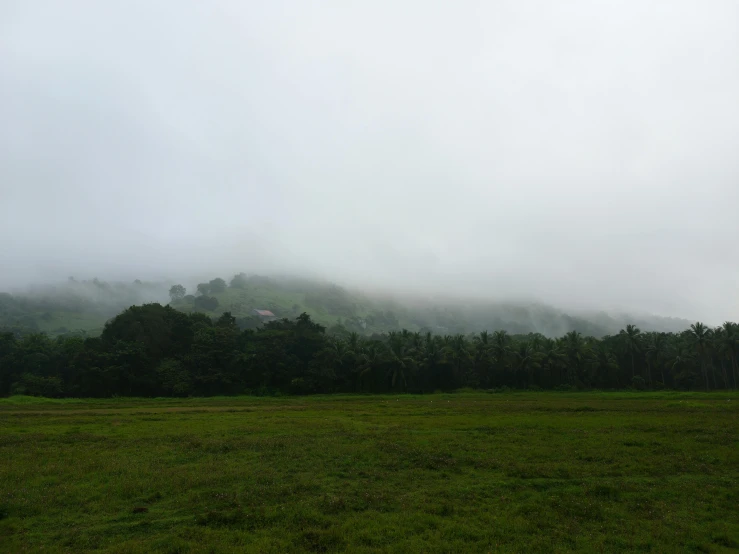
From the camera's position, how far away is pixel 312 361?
75812mm

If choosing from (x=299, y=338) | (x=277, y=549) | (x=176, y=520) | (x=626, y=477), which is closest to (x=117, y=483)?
(x=176, y=520)

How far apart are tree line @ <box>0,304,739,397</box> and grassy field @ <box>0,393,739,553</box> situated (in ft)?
155

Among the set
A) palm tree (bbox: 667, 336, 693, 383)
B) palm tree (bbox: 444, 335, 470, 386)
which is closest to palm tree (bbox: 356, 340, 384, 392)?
palm tree (bbox: 444, 335, 470, 386)

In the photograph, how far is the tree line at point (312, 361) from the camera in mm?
68438

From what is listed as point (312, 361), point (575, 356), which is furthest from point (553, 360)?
point (312, 361)

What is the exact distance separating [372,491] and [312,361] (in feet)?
208

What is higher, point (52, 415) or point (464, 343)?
point (464, 343)

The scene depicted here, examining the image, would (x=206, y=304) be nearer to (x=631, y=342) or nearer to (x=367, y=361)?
(x=367, y=361)

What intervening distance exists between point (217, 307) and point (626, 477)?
631 ft

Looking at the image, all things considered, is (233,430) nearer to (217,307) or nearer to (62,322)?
(217,307)

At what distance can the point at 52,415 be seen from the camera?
36.8m

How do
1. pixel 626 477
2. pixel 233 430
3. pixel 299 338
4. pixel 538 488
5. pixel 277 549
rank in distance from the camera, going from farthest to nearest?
pixel 299 338
pixel 233 430
pixel 626 477
pixel 538 488
pixel 277 549

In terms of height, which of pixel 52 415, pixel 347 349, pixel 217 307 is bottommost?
pixel 52 415

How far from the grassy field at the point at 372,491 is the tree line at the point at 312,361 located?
155 ft
